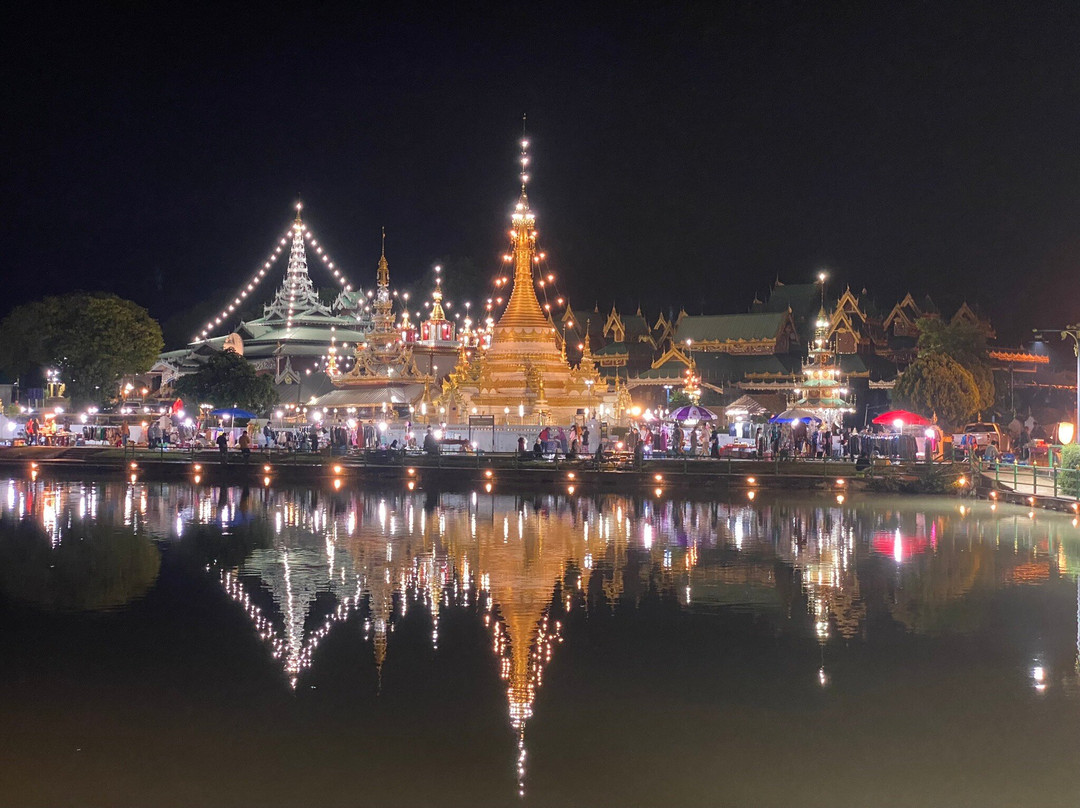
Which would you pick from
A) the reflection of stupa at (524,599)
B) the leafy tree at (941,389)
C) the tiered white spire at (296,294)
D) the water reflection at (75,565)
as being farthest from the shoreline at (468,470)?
the tiered white spire at (296,294)

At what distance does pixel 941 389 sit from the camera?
168ft

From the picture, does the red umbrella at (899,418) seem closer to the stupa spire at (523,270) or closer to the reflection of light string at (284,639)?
the stupa spire at (523,270)

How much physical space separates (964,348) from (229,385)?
31794 millimetres

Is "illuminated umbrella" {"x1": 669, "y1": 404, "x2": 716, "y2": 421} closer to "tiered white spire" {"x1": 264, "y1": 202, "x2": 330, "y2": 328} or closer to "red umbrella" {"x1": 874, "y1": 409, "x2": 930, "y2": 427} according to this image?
"red umbrella" {"x1": 874, "y1": 409, "x2": 930, "y2": 427}

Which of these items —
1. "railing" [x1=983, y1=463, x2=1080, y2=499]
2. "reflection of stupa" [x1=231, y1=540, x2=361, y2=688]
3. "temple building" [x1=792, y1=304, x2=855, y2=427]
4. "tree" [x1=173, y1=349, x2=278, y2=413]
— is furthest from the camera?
"tree" [x1=173, y1=349, x2=278, y2=413]

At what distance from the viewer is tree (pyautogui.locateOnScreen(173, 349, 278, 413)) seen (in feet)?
185

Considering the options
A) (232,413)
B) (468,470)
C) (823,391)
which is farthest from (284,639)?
(823,391)

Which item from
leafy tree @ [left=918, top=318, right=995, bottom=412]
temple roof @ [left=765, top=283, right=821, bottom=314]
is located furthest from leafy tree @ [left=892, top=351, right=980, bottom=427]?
temple roof @ [left=765, top=283, right=821, bottom=314]

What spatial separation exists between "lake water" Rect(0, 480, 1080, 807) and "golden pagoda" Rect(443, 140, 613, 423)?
2199 cm

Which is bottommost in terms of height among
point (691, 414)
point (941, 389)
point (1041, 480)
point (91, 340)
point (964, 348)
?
point (1041, 480)

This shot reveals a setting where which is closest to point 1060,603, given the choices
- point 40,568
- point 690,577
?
point 690,577

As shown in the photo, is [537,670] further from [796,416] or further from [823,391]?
[823,391]

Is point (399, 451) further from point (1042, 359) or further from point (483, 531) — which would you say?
point (1042, 359)

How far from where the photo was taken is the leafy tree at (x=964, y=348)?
182 ft
